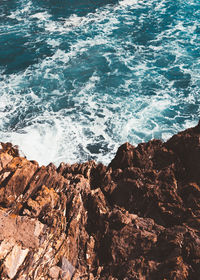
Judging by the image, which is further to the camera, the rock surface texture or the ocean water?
the ocean water

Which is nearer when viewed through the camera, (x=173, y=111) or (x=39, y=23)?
(x=173, y=111)

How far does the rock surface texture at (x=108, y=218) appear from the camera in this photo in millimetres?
11297

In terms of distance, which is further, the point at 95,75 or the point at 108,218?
the point at 95,75

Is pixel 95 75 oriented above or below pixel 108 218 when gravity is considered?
below

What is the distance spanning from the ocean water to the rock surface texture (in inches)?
424

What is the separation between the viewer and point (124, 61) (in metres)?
44.2

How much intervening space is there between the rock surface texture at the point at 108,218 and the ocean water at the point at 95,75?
10779mm

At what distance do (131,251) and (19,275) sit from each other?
5.43 m

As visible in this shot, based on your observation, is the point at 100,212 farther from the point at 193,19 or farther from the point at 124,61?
the point at 193,19

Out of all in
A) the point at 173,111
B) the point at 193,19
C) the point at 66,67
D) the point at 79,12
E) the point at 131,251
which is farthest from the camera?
the point at 79,12

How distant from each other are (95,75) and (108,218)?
30786 mm

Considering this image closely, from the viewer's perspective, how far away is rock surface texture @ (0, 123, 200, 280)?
37.1ft

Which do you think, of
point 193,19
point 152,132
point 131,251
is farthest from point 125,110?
point 193,19

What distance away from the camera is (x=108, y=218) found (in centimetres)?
1395
